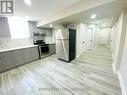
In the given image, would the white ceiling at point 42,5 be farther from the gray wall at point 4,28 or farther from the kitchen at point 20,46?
the kitchen at point 20,46

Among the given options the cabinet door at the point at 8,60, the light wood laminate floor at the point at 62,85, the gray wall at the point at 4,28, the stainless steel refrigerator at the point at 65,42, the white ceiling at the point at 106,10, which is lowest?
the light wood laminate floor at the point at 62,85

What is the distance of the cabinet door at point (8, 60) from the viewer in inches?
119

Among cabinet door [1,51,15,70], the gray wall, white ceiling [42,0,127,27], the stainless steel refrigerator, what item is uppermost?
white ceiling [42,0,127,27]

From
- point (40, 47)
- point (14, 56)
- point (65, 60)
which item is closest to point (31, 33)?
point (40, 47)

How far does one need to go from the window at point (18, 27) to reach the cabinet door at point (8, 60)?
1122mm

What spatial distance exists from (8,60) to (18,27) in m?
1.95

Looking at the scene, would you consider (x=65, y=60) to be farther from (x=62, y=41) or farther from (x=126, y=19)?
(x=126, y=19)

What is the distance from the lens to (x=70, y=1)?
2.17 meters

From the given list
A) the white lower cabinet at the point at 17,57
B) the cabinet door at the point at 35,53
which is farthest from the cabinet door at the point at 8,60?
the cabinet door at the point at 35,53

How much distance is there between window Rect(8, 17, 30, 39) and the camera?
12.3 ft

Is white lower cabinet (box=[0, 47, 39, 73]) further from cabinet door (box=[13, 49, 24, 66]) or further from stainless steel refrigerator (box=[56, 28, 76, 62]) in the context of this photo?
stainless steel refrigerator (box=[56, 28, 76, 62])

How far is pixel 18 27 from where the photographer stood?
407 centimetres

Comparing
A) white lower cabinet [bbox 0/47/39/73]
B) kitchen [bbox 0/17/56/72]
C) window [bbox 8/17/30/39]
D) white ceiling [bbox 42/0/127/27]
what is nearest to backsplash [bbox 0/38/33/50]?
kitchen [bbox 0/17/56/72]

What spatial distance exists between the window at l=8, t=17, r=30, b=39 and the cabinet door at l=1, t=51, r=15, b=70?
112 centimetres
